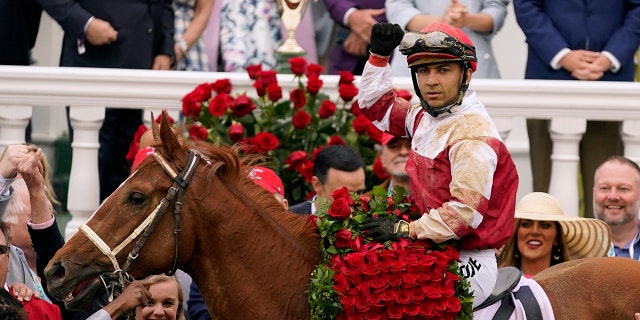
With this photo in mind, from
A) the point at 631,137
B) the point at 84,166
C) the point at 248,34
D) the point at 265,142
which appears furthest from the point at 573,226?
the point at 248,34

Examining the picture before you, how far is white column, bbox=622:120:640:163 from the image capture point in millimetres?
8969

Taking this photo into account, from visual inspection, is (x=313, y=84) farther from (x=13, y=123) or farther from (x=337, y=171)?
(x=13, y=123)

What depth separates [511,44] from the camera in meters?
13.6

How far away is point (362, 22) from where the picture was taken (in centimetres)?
1002

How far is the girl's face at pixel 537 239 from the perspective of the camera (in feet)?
26.4

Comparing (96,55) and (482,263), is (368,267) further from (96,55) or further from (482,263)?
(96,55)

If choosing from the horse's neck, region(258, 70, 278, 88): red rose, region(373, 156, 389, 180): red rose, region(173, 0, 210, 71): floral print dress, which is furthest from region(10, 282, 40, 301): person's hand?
region(173, 0, 210, 71): floral print dress

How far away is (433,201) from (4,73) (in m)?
3.58

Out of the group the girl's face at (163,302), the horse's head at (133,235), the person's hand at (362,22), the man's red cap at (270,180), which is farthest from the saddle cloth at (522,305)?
the person's hand at (362,22)

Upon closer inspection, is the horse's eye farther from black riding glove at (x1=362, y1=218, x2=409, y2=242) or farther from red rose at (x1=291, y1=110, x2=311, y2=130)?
red rose at (x1=291, y1=110, x2=311, y2=130)

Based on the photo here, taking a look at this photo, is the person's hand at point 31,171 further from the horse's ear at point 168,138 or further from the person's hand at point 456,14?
the person's hand at point 456,14

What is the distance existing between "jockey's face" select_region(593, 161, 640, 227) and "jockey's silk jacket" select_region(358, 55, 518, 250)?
2.48 metres

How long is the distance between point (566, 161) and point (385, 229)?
10.8 feet

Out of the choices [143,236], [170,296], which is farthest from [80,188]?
[143,236]
